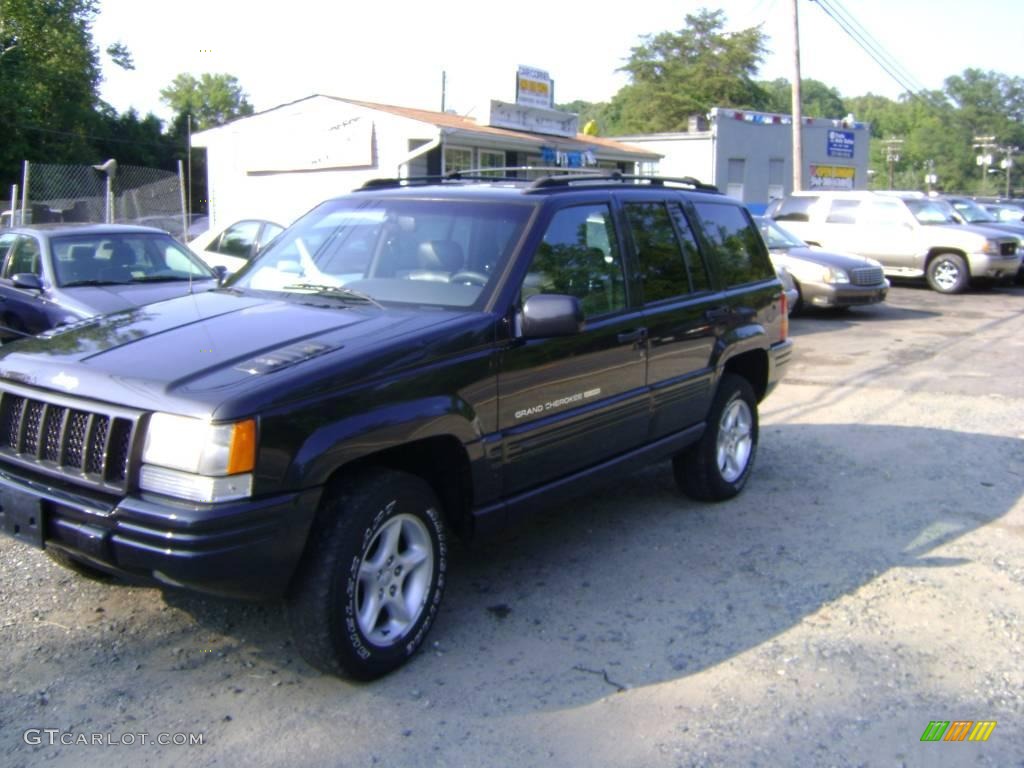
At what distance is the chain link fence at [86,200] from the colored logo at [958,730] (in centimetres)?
1611

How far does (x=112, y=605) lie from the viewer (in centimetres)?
437

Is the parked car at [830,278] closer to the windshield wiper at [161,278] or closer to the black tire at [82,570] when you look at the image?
the windshield wiper at [161,278]

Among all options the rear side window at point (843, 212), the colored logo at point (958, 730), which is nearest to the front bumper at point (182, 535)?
the colored logo at point (958, 730)

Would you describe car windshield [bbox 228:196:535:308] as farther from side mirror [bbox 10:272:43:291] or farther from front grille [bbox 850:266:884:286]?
front grille [bbox 850:266:884:286]

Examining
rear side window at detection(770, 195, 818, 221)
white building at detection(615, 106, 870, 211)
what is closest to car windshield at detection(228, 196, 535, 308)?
rear side window at detection(770, 195, 818, 221)

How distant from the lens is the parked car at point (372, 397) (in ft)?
10.8

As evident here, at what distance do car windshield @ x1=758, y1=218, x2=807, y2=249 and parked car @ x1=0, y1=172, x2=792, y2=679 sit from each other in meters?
10.4

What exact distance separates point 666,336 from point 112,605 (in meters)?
3.00

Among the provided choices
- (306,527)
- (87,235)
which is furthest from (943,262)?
(306,527)

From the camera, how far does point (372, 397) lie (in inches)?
141

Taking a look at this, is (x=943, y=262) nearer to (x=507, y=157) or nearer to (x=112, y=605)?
(x=507, y=157)

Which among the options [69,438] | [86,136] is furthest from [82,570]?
[86,136]

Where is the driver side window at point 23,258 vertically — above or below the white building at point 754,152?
below

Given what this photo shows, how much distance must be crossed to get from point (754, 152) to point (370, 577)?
34.4 meters
